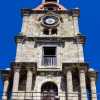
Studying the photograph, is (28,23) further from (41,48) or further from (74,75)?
(74,75)

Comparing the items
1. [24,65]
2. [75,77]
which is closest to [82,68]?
[75,77]

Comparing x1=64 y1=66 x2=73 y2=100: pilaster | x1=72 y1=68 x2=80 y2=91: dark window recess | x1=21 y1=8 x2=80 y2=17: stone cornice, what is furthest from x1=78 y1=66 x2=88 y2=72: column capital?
x1=21 y1=8 x2=80 y2=17: stone cornice

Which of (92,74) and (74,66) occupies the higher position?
(74,66)

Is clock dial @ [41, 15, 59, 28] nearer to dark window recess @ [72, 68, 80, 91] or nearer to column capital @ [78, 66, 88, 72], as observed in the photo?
dark window recess @ [72, 68, 80, 91]

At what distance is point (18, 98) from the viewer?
112ft

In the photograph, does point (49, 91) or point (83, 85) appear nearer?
point (83, 85)

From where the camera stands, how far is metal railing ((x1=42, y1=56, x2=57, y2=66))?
127 feet

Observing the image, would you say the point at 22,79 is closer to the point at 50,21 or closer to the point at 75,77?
the point at 75,77

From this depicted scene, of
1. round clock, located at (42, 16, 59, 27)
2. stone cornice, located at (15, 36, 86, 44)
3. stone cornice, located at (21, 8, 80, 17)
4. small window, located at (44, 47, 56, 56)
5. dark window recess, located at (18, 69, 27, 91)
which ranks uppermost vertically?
stone cornice, located at (21, 8, 80, 17)

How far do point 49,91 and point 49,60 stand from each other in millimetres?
4084

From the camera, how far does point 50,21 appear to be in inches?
1746

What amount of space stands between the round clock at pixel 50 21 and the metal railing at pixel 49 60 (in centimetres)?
518

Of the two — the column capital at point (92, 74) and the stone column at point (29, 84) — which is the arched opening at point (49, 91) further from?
the column capital at point (92, 74)

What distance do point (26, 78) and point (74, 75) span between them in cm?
433
